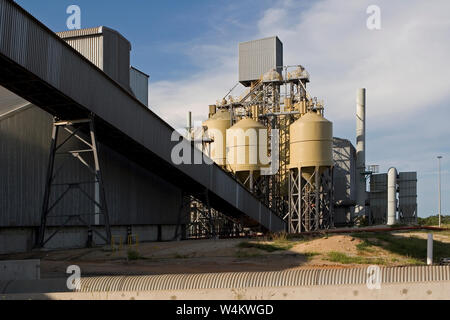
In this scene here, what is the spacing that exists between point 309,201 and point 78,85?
32203 millimetres

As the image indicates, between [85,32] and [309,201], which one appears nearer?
[85,32]

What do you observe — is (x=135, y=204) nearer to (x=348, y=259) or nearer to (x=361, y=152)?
(x=348, y=259)

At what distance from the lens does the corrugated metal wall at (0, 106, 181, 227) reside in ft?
79.9

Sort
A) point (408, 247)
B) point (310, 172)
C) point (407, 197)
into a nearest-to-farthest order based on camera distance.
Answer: point (408, 247)
point (310, 172)
point (407, 197)

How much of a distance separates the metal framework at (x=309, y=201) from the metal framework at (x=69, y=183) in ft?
85.3

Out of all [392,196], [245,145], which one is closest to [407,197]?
[392,196]

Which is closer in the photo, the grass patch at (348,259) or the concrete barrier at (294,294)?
the concrete barrier at (294,294)

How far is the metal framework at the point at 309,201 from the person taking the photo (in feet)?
165

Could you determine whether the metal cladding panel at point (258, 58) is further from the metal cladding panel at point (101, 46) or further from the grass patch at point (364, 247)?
the grass patch at point (364, 247)

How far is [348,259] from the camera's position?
19.6 meters

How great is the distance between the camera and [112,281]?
343 inches
